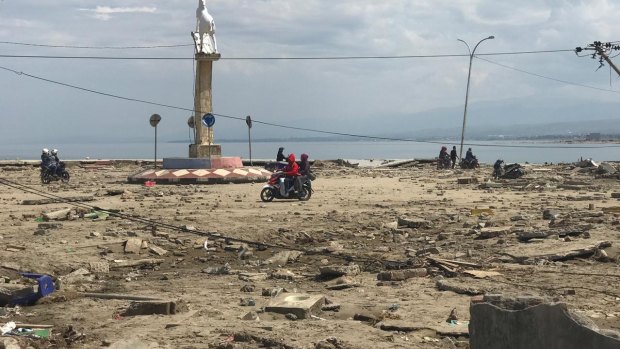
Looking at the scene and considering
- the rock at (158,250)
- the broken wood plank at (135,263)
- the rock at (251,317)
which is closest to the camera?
the rock at (251,317)

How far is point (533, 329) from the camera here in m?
5.08

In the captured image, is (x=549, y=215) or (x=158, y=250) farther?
(x=549, y=215)

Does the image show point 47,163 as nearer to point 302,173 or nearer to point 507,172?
point 302,173

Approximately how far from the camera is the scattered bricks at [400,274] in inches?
398

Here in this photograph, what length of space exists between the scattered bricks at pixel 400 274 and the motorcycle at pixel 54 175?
20.7m

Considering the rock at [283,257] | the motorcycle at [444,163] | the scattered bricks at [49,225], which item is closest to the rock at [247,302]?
the rock at [283,257]

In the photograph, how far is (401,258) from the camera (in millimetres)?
11930

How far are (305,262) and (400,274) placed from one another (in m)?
2.25

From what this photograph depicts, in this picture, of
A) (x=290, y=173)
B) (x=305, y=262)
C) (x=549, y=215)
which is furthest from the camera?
(x=290, y=173)

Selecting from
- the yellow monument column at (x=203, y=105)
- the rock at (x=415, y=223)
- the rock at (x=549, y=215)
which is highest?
the yellow monument column at (x=203, y=105)

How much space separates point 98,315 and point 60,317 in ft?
1.37

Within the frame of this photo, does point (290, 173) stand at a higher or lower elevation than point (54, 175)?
higher

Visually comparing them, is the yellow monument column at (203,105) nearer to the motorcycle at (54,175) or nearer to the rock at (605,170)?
the motorcycle at (54,175)

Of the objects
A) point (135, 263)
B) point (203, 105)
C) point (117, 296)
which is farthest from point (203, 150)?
point (117, 296)
